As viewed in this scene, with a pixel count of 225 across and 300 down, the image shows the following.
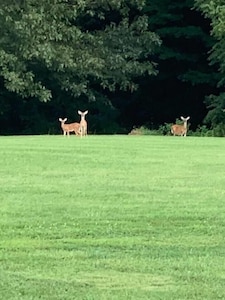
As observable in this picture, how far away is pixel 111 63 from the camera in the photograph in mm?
33188

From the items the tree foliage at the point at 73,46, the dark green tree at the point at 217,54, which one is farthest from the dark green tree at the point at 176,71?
the dark green tree at the point at 217,54

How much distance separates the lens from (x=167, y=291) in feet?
20.7

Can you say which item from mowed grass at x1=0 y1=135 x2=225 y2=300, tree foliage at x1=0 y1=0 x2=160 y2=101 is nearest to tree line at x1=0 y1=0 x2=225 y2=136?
tree foliage at x1=0 y1=0 x2=160 y2=101

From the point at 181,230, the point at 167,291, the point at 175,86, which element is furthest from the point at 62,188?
the point at 175,86

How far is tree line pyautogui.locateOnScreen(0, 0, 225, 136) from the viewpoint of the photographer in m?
31.5

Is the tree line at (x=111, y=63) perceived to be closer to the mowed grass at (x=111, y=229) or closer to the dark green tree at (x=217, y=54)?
the dark green tree at (x=217, y=54)

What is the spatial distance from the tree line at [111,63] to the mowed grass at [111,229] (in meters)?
15.8

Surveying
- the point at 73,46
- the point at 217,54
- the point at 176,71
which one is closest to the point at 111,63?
the point at 73,46

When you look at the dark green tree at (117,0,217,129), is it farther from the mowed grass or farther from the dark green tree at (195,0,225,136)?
the mowed grass

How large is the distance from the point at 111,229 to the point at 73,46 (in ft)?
82.3

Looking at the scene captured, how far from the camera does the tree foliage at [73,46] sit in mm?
31062

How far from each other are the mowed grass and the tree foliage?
15433 millimetres

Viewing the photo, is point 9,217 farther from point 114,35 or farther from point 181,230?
point 114,35

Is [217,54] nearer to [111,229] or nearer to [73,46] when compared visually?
[73,46]
